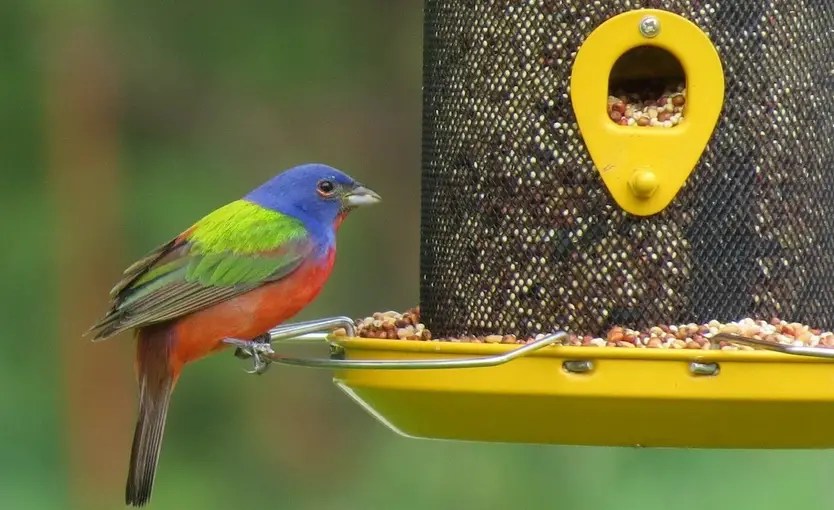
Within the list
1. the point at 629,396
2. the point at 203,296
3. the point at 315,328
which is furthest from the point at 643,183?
the point at 203,296

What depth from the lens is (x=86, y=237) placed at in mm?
9391

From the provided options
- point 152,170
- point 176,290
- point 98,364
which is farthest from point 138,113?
point 176,290

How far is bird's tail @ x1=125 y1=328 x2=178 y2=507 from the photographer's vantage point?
5.13 m

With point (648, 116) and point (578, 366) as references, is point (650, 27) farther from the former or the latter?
point (578, 366)

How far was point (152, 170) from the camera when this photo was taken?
381 inches

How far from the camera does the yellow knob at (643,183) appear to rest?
420cm

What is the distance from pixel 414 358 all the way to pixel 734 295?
1026mm

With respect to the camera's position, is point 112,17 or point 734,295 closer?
point 734,295

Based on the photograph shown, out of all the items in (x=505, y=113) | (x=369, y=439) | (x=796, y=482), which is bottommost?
(x=369, y=439)

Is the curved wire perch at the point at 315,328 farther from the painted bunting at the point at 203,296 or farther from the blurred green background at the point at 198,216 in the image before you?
the blurred green background at the point at 198,216

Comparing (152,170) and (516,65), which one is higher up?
(516,65)

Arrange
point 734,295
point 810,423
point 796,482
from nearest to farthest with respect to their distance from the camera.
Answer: point 810,423
point 734,295
point 796,482

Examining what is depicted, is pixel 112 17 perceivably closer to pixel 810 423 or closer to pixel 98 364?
pixel 98 364

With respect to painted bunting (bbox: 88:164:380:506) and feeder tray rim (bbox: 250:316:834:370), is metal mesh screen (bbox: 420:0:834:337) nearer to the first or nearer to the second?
feeder tray rim (bbox: 250:316:834:370)
